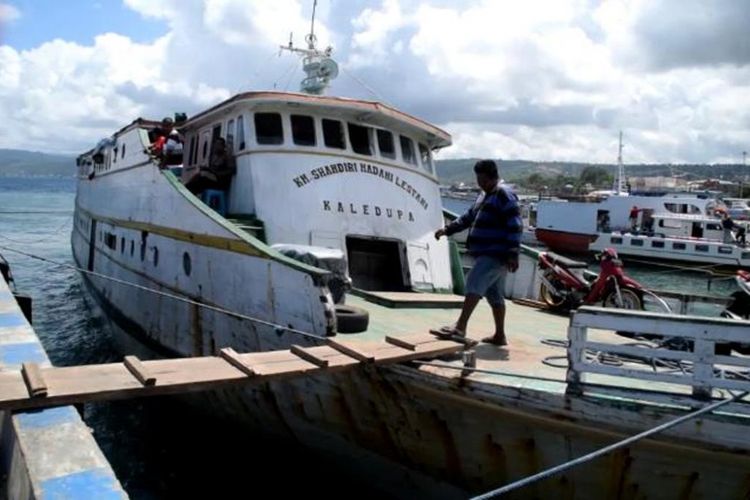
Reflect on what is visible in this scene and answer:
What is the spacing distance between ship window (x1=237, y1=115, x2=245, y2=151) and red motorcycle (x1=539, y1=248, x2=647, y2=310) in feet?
16.6

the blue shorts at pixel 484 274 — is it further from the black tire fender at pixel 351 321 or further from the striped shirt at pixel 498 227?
the black tire fender at pixel 351 321

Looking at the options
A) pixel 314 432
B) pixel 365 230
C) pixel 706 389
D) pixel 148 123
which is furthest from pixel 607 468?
pixel 148 123

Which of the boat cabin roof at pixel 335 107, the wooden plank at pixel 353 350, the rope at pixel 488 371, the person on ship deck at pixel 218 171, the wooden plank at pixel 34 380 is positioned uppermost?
the boat cabin roof at pixel 335 107

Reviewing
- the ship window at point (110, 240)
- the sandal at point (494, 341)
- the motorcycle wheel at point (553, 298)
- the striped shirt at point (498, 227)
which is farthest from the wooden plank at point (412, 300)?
the ship window at point (110, 240)

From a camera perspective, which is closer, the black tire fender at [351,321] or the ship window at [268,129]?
the black tire fender at [351,321]

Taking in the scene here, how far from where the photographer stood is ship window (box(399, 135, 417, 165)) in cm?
1112

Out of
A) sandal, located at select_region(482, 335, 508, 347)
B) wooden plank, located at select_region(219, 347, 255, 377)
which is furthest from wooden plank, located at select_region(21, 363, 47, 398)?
sandal, located at select_region(482, 335, 508, 347)

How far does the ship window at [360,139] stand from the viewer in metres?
10.6

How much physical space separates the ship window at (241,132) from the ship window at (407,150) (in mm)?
2646

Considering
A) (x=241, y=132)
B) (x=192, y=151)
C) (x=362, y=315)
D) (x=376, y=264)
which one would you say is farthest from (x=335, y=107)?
(x=362, y=315)

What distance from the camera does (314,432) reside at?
23.1 feet

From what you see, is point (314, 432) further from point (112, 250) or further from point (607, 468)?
point (112, 250)

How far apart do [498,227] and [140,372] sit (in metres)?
3.54

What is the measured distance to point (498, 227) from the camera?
636 cm
